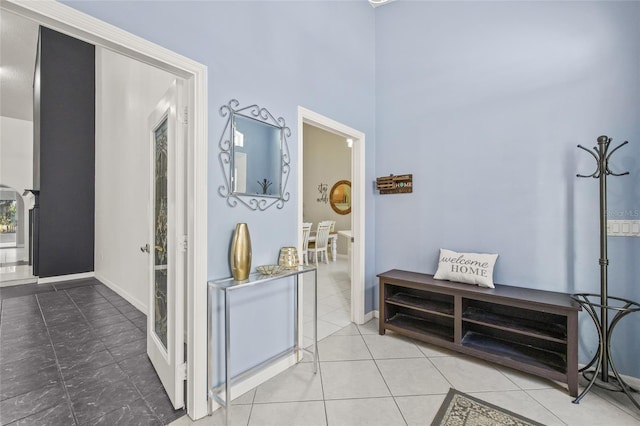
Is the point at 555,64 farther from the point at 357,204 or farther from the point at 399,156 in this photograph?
the point at 357,204

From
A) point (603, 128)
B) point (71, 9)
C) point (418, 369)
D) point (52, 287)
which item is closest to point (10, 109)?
point (52, 287)

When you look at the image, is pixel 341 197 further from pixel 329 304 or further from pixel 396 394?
pixel 396 394

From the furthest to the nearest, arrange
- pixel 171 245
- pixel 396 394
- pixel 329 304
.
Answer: pixel 329 304 < pixel 396 394 < pixel 171 245

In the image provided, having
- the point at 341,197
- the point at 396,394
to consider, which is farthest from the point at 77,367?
the point at 341,197

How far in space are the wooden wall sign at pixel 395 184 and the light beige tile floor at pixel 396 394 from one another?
5.26 ft

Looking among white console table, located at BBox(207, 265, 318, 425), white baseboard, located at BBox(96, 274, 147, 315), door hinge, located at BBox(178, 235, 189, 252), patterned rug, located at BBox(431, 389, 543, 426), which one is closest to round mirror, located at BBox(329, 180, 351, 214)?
white baseboard, located at BBox(96, 274, 147, 315)

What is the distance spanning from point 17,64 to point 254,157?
22.5ft

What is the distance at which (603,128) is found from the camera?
212 cm

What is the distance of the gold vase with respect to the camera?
1.77 metres

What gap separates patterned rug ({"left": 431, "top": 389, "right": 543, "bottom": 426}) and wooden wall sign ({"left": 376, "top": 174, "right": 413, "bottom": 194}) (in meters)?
1.94

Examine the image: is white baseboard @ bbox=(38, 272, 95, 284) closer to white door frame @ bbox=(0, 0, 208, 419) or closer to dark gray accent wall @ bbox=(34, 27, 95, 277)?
dark gray accent wall @ bbox=(34, 27, 95, 277)

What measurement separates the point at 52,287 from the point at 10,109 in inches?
217

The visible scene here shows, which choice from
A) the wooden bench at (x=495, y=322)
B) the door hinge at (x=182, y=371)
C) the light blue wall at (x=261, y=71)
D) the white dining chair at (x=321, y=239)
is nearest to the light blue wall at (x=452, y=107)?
the light blue wall at (x=261, y=71)

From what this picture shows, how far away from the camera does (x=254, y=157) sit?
2061 millimetres
